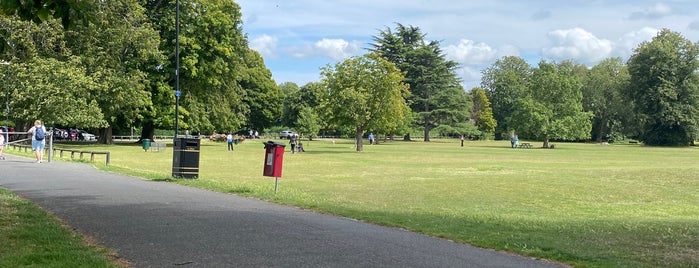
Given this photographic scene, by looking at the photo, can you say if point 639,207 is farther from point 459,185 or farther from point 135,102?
point 135,102

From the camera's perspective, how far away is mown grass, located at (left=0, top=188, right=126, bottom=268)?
5953 millimetres

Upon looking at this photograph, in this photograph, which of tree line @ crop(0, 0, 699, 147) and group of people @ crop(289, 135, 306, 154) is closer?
tree line @ crop(0, 0, 699, 147)

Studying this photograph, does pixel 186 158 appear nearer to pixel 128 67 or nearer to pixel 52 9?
pixel 52 9

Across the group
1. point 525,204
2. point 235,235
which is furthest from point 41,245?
point 525,204

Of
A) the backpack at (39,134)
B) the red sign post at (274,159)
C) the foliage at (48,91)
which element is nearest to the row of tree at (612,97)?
the foliage at (48,91)

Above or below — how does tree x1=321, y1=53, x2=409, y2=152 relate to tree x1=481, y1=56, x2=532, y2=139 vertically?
below

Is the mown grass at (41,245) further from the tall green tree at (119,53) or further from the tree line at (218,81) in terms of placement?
the tall green tree at (119,53)

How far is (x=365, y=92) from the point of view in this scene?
1900 inches

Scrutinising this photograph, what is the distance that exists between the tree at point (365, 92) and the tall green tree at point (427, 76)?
40031mm

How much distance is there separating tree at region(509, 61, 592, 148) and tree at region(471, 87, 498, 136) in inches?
1384

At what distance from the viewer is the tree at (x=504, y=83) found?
118m

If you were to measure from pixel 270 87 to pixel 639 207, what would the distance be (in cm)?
8814

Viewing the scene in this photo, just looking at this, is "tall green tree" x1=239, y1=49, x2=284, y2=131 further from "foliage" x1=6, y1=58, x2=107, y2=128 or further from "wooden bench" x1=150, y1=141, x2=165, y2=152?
"foliage" x1=6, y1=58, x2=107, y2=128

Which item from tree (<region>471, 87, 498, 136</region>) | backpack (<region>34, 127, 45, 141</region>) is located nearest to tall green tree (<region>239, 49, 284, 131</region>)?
tree (<region>471, 87, 498, 136</region>)
